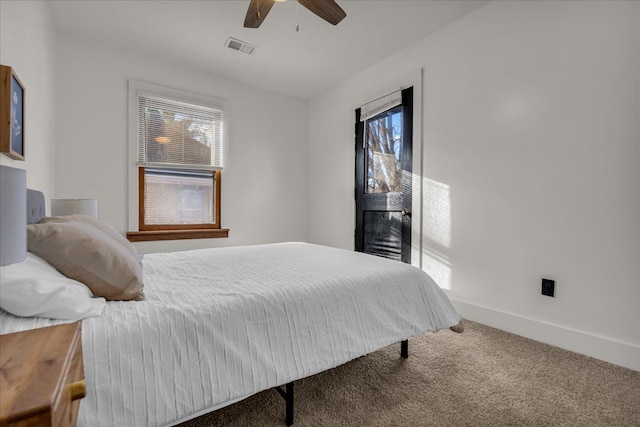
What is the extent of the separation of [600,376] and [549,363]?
230 millimetres

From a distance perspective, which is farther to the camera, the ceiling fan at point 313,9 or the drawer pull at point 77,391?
the ceiling fan at point 313,9

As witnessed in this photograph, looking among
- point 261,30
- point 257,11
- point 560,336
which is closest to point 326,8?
point 257,11

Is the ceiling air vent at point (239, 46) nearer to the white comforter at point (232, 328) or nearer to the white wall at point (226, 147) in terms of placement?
the white wall at point (226, 147)

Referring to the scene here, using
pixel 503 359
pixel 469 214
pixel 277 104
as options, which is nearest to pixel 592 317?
pixel 503 359

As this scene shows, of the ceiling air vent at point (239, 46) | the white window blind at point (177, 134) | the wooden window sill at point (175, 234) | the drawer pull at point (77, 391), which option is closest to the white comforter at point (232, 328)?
the drawer pull at point (77, 391)

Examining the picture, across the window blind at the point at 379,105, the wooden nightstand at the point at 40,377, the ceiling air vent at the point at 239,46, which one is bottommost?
the wooden nightstand at the point at 40,377

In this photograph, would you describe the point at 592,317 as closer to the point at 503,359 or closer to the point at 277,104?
the point at 503,359

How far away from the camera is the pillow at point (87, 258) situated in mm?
1105

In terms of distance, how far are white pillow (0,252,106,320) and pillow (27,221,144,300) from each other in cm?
5

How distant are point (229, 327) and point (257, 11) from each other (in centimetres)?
197

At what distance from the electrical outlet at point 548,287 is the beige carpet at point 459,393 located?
1.22 feet

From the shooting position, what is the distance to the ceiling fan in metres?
1.92

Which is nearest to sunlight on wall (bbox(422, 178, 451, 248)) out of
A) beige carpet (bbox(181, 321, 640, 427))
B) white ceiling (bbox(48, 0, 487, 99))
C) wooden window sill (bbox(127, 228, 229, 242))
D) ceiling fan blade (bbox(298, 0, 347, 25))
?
beige carpet (bbox(181, 321, 640, 427))

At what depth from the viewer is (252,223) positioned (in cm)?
406
